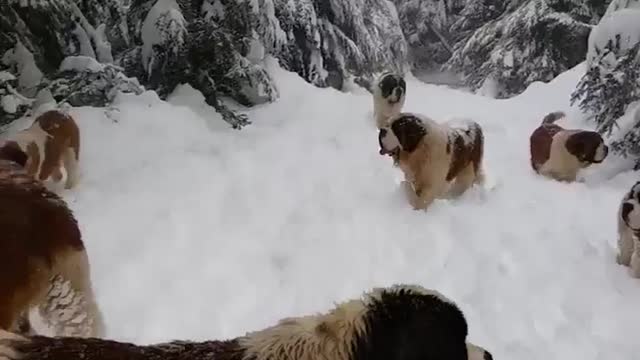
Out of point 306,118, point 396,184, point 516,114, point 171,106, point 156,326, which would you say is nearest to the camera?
point 156,326

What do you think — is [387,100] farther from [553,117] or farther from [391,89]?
[553,117]

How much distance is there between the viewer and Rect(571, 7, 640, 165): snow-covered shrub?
27.0 ft

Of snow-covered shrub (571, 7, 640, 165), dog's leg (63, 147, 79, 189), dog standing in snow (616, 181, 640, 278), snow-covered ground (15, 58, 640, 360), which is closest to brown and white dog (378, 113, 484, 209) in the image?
snow-covered ground (15, 58, 640, 360)

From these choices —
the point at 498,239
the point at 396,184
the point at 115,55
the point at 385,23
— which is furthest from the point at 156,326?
the point at 385,23

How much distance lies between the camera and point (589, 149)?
800cm

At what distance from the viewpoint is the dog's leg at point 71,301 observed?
3445mm

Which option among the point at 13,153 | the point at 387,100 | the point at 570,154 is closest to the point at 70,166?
the point at 13,153

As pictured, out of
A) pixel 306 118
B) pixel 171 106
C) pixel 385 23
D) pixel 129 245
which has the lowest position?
pixel 385 23

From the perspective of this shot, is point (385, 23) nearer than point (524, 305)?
No

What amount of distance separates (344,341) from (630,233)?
3.70 m

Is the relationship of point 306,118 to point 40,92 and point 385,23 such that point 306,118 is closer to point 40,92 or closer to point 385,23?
point 40,92

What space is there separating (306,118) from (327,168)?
2250 millimetres

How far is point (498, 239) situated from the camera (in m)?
6.12

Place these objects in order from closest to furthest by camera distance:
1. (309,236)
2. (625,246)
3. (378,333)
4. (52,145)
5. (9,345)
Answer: (9,345), (378,333), (625,246), (309,236), (52,145)
